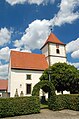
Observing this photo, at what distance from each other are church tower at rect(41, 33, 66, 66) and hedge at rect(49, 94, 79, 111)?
2014cm

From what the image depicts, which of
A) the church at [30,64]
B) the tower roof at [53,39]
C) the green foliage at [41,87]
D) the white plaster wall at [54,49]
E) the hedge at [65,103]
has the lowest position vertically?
the hedge at [65,103]

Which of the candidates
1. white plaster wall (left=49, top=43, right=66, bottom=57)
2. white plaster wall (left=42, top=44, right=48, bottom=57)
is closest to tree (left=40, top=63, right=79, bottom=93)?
white plaster wall (left=49, top=43, right=66, bottom=57)

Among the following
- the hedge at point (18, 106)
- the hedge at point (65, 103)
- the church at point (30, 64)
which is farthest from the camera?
the church at point (30, 64)

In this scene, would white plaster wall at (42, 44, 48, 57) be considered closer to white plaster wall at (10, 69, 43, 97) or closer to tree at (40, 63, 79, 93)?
white plaster wall at (10, 69, 43, 97)

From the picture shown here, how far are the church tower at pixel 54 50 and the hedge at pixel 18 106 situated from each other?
22.5 metres

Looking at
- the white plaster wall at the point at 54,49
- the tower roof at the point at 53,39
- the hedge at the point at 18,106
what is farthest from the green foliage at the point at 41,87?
the tower roof at the point at 53,39

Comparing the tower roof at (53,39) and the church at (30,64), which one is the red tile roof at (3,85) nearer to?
the church at (30,64)

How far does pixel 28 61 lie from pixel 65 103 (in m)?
19.7

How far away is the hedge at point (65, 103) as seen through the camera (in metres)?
18.2

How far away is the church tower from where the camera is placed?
3978cm

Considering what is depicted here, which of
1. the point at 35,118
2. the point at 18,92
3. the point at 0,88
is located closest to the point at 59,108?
the point at 35,118

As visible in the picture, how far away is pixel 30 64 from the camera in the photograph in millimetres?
36781

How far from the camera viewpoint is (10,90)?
110 feet

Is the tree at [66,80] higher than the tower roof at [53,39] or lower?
lower
